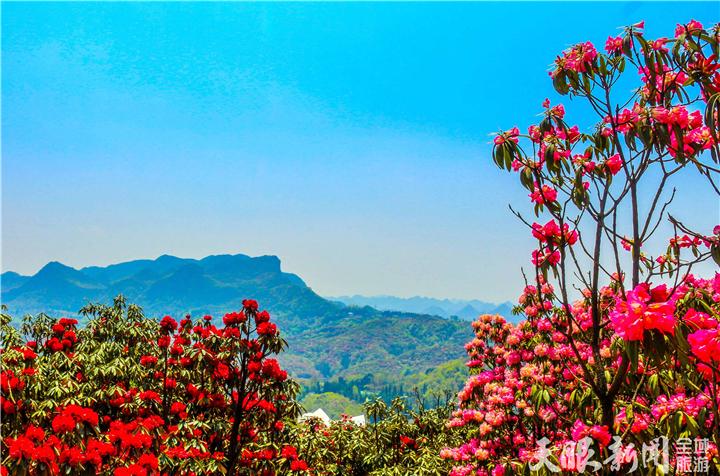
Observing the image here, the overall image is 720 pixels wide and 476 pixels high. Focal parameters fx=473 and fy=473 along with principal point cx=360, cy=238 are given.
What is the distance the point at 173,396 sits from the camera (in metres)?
6.45

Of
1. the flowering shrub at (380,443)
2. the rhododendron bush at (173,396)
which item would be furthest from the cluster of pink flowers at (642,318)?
the flowering shrub at (380,443)

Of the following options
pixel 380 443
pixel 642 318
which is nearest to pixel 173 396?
pixel 380 443

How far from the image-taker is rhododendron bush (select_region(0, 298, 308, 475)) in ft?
14.5

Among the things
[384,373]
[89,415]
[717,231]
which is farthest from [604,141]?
[384,373]

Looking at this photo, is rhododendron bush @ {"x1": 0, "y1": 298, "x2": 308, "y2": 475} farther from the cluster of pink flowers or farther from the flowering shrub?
the cluster of pink flowers

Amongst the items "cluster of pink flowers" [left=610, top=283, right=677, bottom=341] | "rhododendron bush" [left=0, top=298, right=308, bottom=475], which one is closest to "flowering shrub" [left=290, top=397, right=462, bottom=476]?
"rhododendron bush" [left=0, top=298, right=308, bottom=475]

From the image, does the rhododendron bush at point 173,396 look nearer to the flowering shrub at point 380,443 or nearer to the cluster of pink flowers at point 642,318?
the flowering shrub at point 380,443

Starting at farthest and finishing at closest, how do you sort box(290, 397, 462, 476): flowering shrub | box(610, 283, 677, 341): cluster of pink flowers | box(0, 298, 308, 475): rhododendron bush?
box(290, 397, 462, 476): flowering shrub
box(0, 298, 308, 475): rhododendron bush
box(610, 283, 677, 341): cluster of pink flowers

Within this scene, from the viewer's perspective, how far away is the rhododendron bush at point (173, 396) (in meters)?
4.42

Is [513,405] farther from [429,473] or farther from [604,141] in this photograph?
[604,141]

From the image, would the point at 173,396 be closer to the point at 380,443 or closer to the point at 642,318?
the point at 380,443

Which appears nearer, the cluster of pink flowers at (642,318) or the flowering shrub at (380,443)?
the cluster of pink flowers at (642,318)

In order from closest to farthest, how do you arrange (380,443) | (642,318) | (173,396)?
(642,318) < (173,396) < (380,443)

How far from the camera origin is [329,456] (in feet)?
25.2
